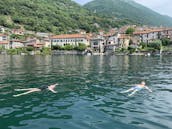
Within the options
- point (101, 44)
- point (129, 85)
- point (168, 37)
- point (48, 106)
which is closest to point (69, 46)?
point (101, 44)

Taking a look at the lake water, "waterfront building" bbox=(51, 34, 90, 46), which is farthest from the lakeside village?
the lake water

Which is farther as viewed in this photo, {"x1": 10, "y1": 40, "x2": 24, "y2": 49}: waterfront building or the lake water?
{"x1": 10, "y1": 40, "x2": 24, "y2": 49}: waterfront building

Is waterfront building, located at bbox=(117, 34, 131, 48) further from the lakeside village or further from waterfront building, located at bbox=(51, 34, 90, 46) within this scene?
waterfront building, located at bbox=(51, 34, 90, 46)

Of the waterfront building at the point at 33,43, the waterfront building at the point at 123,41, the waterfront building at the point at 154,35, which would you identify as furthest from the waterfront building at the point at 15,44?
the waterfront building at the point at 154,35

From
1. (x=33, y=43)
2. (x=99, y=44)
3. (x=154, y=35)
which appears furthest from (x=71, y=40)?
(x=154, y=35)

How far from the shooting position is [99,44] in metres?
149

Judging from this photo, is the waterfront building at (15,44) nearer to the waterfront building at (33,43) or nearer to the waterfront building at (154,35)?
the waterfront building at (33,43)

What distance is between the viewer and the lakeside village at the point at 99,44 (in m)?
129

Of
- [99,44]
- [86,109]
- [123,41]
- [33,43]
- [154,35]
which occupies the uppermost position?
[154,35]

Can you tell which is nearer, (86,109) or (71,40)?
(86,109)

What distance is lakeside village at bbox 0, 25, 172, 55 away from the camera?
129 meters

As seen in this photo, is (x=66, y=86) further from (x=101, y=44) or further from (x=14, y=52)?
(x=101, y=44)

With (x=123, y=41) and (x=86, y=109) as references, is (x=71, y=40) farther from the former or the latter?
(x=86, y=109)

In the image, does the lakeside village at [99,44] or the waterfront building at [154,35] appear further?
the waterfront building at [154,35]
